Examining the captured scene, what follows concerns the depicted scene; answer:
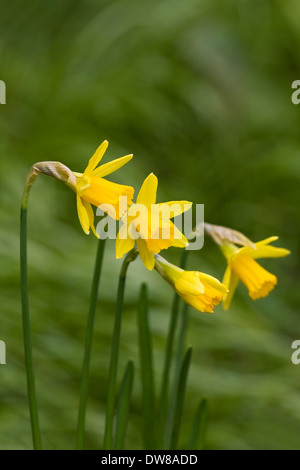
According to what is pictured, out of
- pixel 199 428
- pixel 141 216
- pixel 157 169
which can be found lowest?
pixel 199 428

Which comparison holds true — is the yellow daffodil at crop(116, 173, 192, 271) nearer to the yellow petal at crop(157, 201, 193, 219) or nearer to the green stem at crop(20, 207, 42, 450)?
the yellow petal at crop(157, 201, 193, 219)

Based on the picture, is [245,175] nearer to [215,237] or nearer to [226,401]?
[226,401]

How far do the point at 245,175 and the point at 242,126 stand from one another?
0.24 m

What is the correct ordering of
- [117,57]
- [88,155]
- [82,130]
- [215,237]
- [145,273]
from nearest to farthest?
[215,237] < [145,273] < [88,155] < [82,130] < [117,57]

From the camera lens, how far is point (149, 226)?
0.57 metres

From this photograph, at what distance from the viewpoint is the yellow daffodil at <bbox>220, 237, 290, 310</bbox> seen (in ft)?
2.33

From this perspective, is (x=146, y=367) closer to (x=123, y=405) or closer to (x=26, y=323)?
(x=123, y=405)

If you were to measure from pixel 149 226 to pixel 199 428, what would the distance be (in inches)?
14.9

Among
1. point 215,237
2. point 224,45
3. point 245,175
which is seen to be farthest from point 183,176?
point 215,237

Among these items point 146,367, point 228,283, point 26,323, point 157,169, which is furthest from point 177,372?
point 157,169

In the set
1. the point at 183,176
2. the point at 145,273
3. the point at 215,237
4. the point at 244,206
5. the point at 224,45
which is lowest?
the point at 215,237

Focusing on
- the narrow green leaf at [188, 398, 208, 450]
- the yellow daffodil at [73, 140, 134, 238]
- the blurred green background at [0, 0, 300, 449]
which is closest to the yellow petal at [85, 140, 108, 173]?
the yellow daffodil at [73, 140, 134, 238]

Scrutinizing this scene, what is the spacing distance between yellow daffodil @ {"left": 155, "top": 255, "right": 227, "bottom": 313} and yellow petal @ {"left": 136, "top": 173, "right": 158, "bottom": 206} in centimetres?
9

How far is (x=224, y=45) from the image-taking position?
2.21 m
